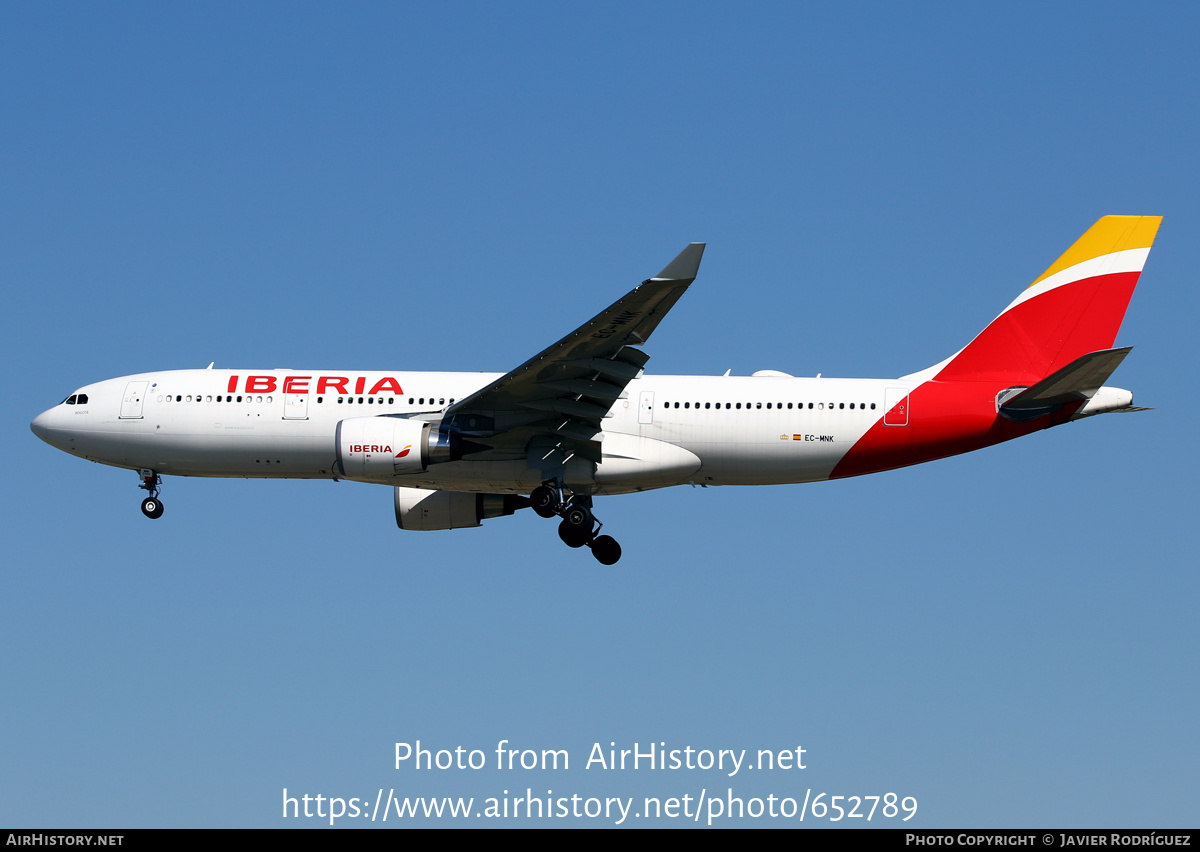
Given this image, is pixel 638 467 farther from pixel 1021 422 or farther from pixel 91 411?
pixel 91 411

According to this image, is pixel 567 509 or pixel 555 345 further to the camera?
pixel 567 509

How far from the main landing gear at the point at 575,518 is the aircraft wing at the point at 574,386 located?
1.18m

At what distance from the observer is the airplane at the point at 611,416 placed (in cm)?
3106

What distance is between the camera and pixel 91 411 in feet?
113

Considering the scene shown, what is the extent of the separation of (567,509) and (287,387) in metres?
7.76

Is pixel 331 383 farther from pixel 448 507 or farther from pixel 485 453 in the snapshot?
pixel 448 507

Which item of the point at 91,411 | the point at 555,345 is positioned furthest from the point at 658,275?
the point at 91,411

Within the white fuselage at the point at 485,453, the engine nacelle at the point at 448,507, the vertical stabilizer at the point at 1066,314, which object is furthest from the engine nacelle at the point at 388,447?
the vertical stabilizer at the point at 1066,314

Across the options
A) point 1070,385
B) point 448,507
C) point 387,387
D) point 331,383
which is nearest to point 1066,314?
point 1070,385

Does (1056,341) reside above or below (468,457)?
above

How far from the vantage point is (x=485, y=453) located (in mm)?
31906

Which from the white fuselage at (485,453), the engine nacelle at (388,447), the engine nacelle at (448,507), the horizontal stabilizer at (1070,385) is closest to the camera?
the horizontal stabilizer at (1070,385)

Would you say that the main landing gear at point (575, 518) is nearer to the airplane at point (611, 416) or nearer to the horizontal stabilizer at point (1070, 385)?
the airplane at point (611, 416)
